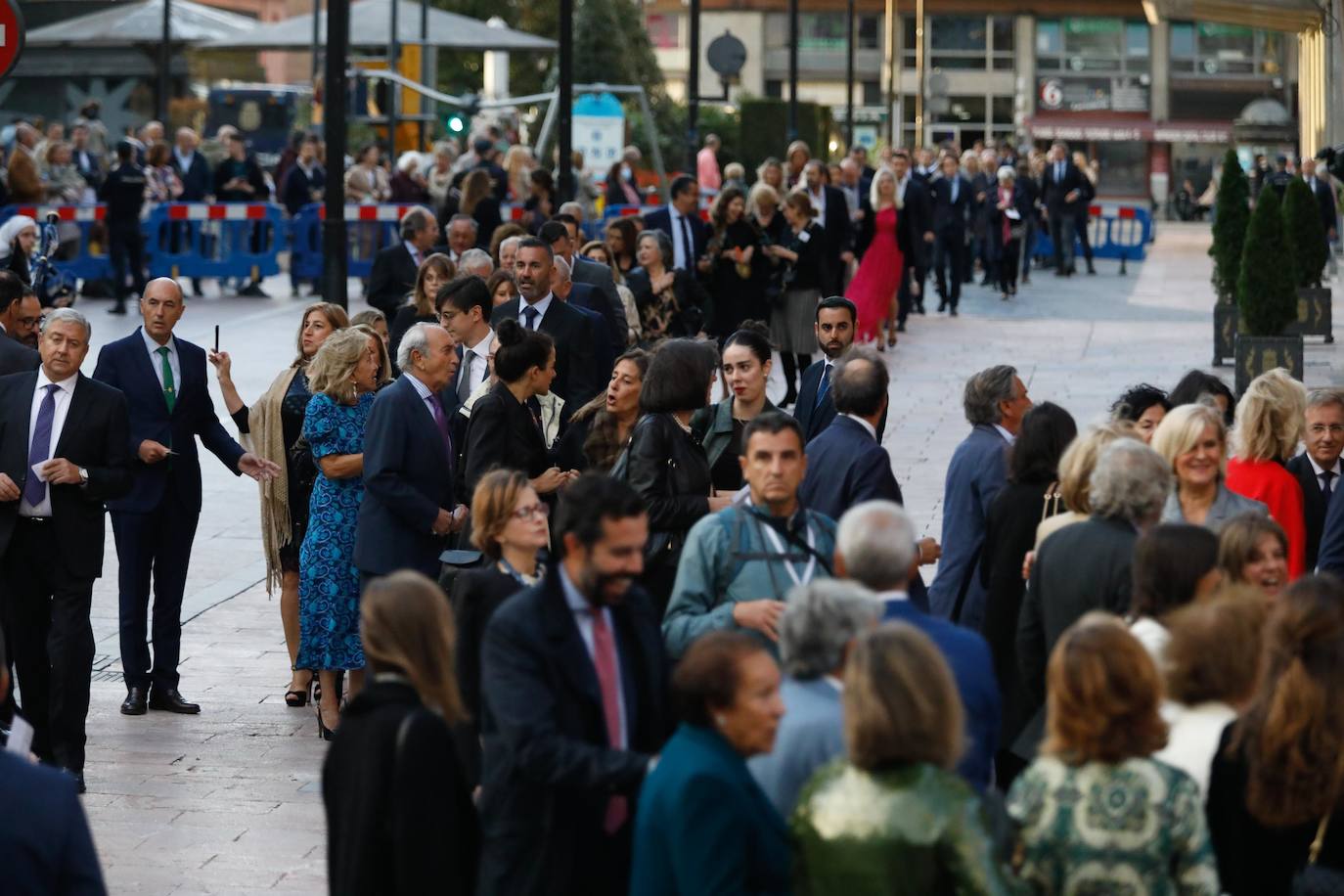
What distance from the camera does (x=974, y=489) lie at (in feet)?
26.9

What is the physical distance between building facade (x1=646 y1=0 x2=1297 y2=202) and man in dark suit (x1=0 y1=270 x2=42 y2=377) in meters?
75.0

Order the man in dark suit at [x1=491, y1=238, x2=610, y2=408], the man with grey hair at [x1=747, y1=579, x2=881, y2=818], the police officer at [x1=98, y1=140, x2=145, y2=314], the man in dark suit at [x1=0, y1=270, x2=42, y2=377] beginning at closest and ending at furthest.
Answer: the man with grey hair at [x1=747, y1=579, x2=881, y2=818], the man in dark suit at [x1=0, y1=270, x2=42, y2=377], the man in dark suit at [x1=491, y1=238, x2=610, y2=408], the police officer at [x1=98, y1=140, x2=145, y2=314]

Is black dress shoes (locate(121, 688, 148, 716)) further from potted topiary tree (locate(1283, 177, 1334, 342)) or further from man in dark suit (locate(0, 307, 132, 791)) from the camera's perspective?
potted topiary tree (locate(1283, 177, 1334, 342))

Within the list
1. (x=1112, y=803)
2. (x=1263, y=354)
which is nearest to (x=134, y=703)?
(x=1112, y=803)

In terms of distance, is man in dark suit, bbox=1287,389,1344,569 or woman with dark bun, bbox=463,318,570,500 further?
woman with dark bun, bbox=463,318,570,500

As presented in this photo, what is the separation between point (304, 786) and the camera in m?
8.84

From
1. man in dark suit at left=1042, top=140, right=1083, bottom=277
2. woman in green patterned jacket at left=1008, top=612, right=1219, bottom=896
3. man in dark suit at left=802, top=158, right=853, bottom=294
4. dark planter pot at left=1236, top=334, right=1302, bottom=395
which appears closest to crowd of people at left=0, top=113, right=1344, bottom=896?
woman in green patterned jacket at left=1008, top=612, right=1219, bottom=896

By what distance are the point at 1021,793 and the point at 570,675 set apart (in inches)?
45.8

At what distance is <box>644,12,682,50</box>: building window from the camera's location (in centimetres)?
8819

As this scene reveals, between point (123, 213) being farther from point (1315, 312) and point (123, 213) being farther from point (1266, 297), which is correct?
point (1266, 297)

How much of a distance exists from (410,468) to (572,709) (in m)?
3.69

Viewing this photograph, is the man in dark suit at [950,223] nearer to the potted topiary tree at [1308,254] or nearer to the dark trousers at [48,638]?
the potted topiary tree at [1308,254]

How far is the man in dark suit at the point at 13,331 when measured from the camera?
963 centimetres

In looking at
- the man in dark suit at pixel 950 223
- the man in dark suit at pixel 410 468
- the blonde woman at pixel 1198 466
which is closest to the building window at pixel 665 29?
the man in dark suit at pixel 950 223
